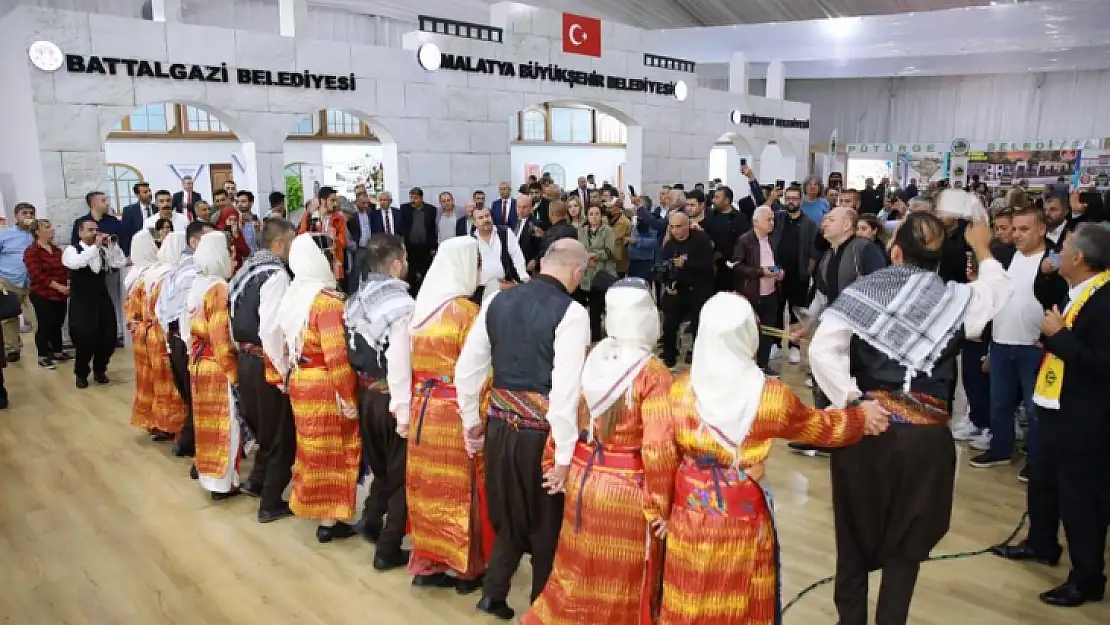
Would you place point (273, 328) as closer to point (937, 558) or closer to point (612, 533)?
point (612, 533)

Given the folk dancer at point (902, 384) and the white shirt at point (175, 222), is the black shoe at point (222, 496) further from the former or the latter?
the white shirt at point (175, 222)

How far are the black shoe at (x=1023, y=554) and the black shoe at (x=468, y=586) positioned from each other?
2.42m

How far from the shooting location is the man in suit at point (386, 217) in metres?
9.13

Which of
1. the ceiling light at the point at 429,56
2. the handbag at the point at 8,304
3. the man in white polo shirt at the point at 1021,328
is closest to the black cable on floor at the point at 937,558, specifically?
the man in white polo shirt at the point at 1021,328

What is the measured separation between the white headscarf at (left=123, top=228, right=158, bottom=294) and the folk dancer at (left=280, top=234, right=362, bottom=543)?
2390 mm

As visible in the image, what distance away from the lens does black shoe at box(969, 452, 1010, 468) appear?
467cm

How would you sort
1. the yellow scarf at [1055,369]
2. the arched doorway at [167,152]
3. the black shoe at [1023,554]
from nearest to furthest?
1. the yellow scarf at [1055,369]
2. the black shoe at [1023,554]
3. the arched doorway at [167,152]

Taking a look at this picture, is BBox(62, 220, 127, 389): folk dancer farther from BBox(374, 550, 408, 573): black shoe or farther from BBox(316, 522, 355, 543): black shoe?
BBox(374, 550, 408, 573): black shoe

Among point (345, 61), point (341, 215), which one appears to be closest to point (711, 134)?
point (345, 61)

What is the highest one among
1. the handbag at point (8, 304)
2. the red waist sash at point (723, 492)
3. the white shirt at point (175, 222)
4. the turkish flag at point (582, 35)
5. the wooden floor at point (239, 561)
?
the turkish flag at point (582, 35)

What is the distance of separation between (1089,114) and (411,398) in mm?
23551

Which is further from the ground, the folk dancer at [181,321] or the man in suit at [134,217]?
the man in suit at [134,217]

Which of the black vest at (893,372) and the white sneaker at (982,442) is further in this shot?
the white sneaker at (982,442)

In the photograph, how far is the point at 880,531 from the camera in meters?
2.60
